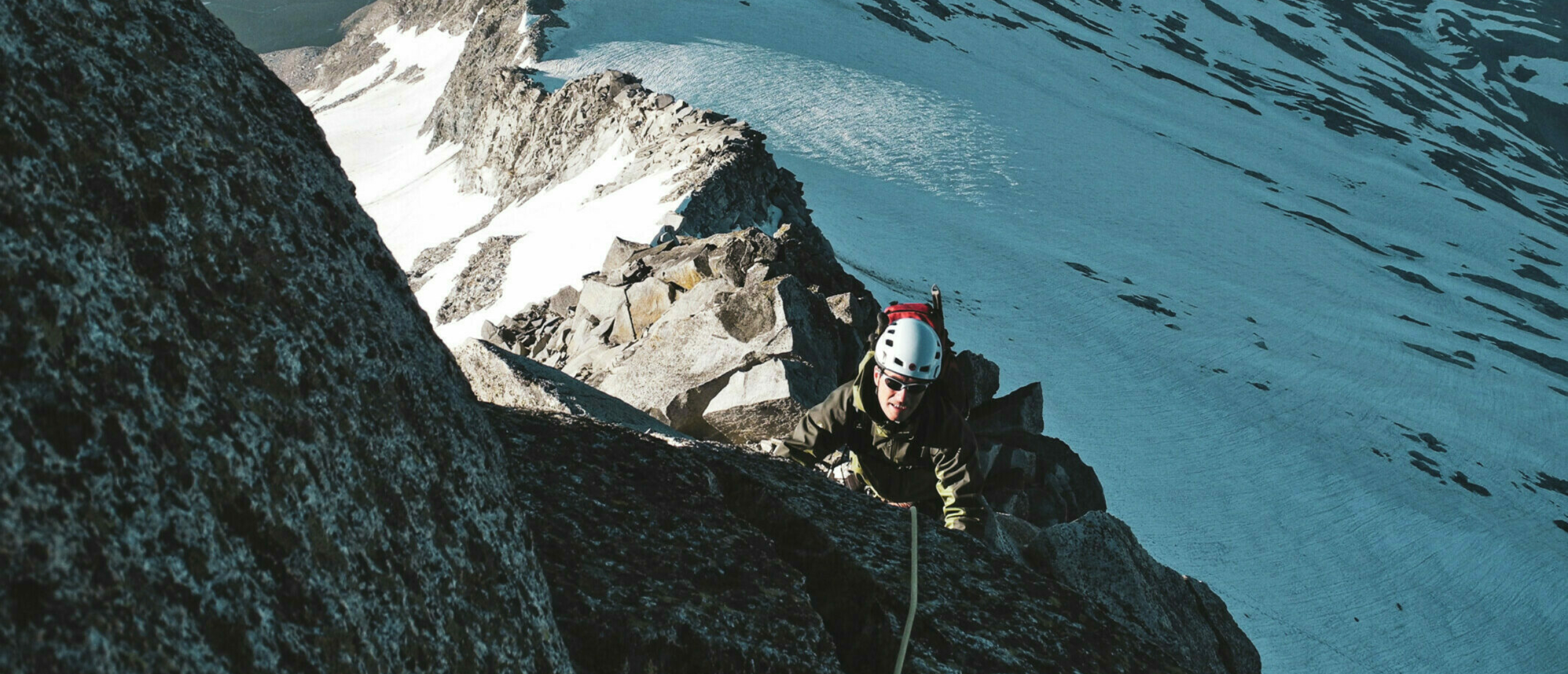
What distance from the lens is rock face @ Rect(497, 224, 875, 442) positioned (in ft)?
31.5

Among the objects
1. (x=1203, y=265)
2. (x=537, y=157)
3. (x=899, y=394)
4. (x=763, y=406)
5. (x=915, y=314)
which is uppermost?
(x=915, y=314)

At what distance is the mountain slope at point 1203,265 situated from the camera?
19.5m

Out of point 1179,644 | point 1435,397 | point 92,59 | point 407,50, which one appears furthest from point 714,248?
point 407,50

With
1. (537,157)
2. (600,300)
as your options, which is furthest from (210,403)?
(537,157)

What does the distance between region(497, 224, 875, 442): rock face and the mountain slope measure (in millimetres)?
4633

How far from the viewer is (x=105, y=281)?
1.96 meters

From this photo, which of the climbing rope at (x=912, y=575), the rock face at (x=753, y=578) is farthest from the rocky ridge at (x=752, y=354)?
the rock face at (x=753, y=578)

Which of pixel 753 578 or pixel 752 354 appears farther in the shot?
pixel 752 354

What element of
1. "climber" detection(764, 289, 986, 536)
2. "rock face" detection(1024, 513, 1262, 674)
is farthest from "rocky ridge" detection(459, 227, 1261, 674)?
"climber" detection(764, 289, 986, 536)

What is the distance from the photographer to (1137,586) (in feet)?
18.7

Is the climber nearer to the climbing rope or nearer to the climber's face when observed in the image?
the climber's face

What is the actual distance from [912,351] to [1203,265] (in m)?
35.2

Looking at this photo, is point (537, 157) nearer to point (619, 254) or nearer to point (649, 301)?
point (619, 254)

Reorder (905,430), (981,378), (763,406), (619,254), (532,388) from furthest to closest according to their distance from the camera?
(619,254), (981,378), (763,406), (905,430), (532,388)
